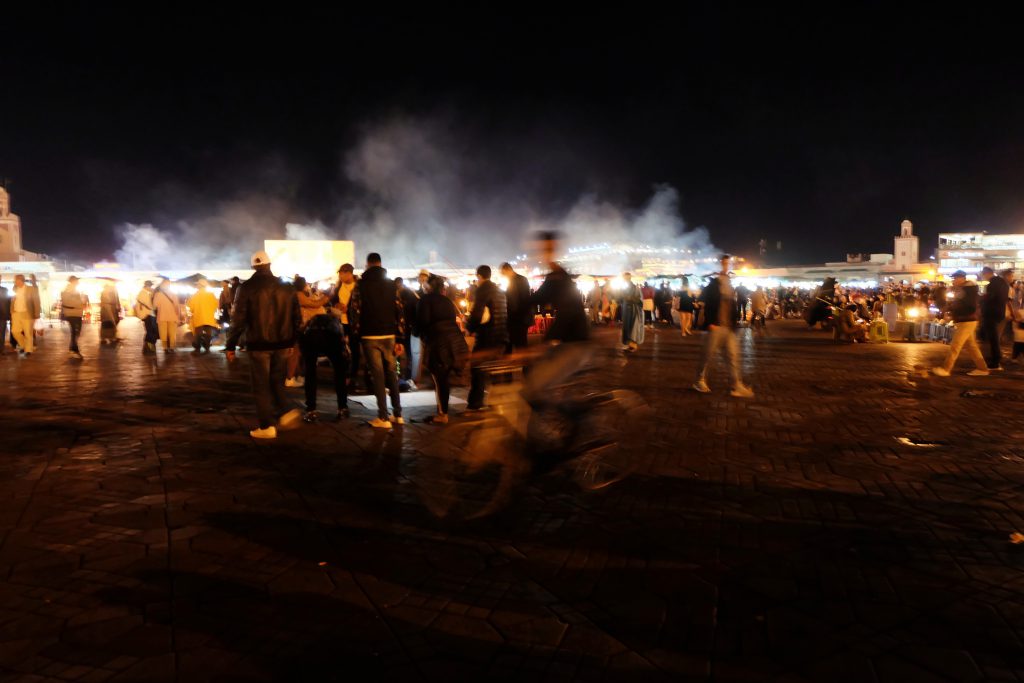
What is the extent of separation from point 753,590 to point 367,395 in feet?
23.0

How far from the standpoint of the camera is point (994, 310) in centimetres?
1171

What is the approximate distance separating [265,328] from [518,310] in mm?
2366

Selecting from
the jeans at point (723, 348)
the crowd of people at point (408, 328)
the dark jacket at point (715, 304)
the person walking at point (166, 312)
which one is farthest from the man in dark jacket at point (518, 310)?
the person walking at point (166, 312)

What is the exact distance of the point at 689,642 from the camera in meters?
2.98

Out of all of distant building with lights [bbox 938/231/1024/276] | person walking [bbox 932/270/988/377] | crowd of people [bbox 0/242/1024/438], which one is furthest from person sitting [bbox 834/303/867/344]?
distant building with lights [bbox 938/231/1024/276]

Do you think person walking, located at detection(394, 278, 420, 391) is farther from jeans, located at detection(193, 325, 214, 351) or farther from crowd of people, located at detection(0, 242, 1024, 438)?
jeans, located at detection(193, 325, 214, 351)

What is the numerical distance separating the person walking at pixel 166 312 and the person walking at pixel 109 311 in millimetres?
2714

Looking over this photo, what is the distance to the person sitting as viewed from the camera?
17.8m

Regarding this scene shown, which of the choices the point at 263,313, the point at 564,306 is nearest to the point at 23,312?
the point at 263,313

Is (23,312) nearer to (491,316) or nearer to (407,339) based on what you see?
(407,339)

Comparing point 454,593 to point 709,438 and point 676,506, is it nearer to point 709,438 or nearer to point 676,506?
point 676,506

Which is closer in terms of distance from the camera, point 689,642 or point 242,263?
point 689,642

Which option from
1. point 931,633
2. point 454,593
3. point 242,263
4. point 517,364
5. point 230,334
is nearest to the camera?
point 931,633

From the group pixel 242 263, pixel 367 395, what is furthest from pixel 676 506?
pixel 242 263
